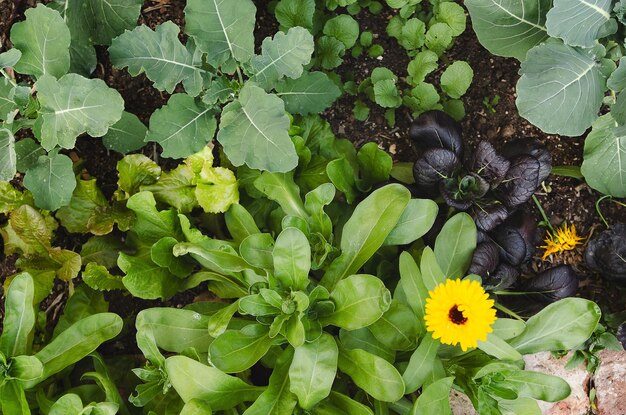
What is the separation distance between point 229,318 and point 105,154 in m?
0.79

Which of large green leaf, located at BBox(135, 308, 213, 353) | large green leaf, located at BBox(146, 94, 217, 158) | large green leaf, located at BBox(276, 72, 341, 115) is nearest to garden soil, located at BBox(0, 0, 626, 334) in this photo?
large green leaf, located at BBox(276, 72, 341, 115)

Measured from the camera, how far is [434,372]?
5.66ft

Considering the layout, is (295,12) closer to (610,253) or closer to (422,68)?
(422,68)

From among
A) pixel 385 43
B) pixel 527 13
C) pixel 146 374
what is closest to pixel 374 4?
pixel 385 43

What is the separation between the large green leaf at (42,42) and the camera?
1714 millimetres

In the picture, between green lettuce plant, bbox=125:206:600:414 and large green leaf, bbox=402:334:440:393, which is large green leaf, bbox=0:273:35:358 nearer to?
green lettuce plant, bbox=125:206:600:414

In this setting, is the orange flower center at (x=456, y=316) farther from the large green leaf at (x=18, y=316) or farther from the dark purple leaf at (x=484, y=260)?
the large green leaf at (x=18, y=316)

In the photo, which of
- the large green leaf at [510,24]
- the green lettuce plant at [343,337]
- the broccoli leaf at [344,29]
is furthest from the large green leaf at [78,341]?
the large green leaf at [510,24]

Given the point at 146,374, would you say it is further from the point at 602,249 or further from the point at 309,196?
the point at 602,249

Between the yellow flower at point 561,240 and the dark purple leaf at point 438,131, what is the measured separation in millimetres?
425

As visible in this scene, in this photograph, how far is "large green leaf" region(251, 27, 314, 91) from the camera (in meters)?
1.78

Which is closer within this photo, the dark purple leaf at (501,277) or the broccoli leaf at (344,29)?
the dark purple leaf at (501,277)

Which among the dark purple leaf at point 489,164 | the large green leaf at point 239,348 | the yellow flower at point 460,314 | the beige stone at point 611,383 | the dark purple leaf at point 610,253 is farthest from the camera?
the beige stone at point 611,383

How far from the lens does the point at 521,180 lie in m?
1.87
